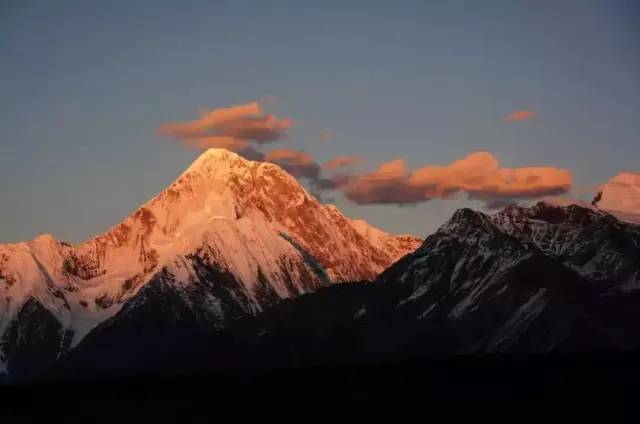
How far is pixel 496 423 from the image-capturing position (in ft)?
652

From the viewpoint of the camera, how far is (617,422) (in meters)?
190

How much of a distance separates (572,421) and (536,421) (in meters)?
6.26

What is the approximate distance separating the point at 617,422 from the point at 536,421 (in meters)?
14.2

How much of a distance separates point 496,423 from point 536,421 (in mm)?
6495

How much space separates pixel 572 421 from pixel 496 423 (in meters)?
11.7

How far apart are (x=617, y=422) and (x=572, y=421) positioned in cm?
791

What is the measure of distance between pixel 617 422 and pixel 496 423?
1895cm

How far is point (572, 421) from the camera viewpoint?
7707 inches

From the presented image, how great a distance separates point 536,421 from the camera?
655 ft

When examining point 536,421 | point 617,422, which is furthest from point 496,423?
point 617,422

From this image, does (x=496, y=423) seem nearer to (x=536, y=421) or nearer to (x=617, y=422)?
(x=536, y=421)
